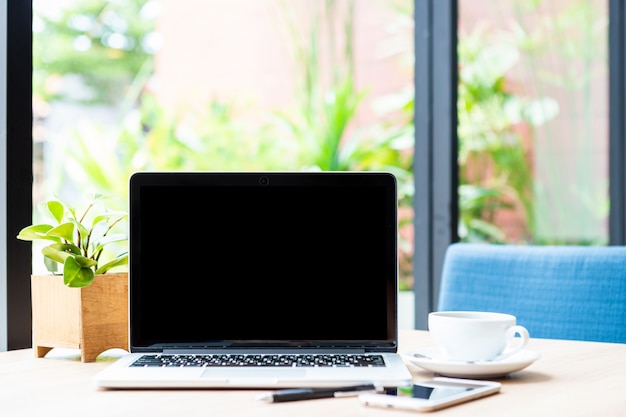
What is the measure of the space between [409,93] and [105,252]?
2533mm

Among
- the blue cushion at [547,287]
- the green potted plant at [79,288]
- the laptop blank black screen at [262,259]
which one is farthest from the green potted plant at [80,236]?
the blue cushion at [547,287]

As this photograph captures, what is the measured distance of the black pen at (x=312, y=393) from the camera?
2.46 feet

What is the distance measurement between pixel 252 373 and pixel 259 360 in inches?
2.5

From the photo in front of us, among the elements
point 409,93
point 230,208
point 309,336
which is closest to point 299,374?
point 309,336

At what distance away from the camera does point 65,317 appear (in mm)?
1000

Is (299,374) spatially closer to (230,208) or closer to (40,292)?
(230,208)

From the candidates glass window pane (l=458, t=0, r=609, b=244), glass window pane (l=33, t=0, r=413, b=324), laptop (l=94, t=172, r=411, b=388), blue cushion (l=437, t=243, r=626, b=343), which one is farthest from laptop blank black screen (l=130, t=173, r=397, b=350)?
glass window pane (l=458, t=0, r=609, b=244)

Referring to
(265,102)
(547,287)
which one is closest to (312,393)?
(547,287)

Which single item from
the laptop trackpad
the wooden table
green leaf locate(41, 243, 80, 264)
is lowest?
the wooden table

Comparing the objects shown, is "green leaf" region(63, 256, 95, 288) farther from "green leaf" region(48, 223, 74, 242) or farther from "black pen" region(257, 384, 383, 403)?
"black pen" region(257, 384, 383, 403)

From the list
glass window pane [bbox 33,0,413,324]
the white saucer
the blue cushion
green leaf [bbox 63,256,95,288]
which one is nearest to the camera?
the white saucer

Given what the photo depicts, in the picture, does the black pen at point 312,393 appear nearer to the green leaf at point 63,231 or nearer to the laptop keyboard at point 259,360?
the laptop keyboard at point 259,360

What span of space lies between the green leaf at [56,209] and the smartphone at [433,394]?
492 mm

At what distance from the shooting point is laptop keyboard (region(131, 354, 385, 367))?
0.87 meters
